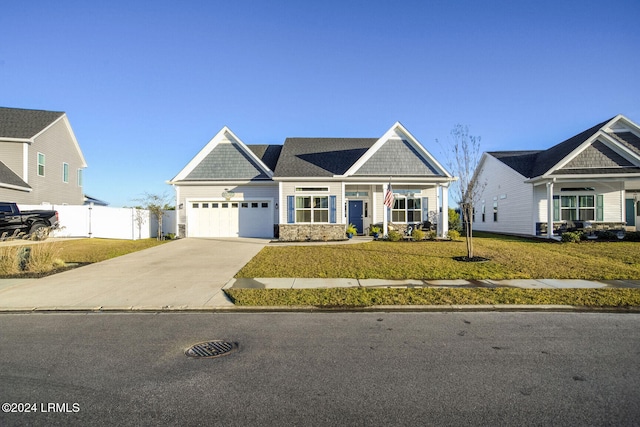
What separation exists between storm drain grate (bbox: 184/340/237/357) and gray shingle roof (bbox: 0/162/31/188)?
74.4ft

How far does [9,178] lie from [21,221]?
5508mm

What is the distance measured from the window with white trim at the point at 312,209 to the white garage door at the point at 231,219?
265 centimetres

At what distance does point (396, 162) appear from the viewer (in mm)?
20406

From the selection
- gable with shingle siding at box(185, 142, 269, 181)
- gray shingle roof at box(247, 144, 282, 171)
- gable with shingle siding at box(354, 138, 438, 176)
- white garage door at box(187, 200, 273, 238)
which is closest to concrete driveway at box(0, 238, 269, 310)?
white garage door at box(187, 200, 273, 238)

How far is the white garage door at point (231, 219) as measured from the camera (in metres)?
21.8

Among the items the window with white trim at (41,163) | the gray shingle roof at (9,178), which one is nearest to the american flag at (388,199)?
the gray shingle roof at (9,178)

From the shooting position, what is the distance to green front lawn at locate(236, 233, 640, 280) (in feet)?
31.4

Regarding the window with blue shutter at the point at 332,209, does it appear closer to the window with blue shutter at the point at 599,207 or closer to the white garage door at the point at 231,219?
the white garage door at the point at 231,219

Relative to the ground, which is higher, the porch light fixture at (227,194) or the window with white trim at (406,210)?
the porch light fixture at (227,194)

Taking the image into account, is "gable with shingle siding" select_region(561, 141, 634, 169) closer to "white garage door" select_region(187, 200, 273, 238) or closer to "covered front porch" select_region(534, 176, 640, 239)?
"covered front porch" select_region(534, 176, 640, 239)

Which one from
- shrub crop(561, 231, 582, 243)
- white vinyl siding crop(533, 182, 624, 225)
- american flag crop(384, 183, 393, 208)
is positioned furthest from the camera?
white vinyl siding crop(533, 182, 624, 225)

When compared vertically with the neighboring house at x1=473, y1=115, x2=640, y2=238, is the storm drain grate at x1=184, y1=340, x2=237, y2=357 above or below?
below

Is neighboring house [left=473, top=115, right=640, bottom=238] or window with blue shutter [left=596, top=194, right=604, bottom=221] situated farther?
window with blue shutter [left=596, top=194, right=604, bottom=221]

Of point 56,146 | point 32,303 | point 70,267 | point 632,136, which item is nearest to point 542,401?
point 32,303
